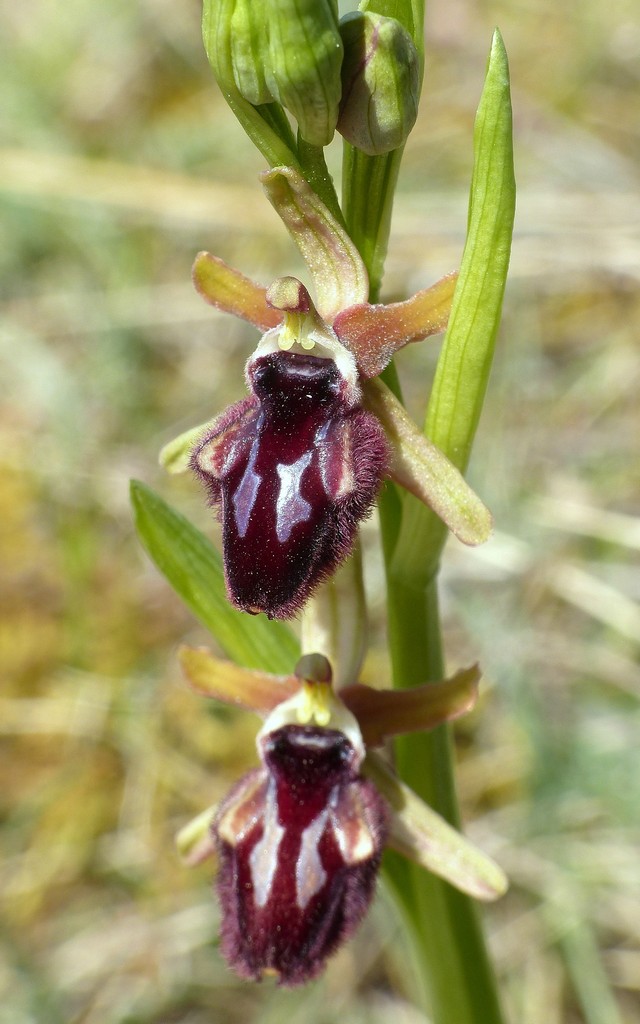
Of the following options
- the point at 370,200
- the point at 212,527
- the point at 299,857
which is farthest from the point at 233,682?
the point at 212,527

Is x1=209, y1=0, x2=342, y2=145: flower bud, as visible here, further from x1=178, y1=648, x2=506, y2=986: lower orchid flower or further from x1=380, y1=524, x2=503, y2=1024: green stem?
x1=178, y1=648, x2=506, y2=986: lower orchid flower

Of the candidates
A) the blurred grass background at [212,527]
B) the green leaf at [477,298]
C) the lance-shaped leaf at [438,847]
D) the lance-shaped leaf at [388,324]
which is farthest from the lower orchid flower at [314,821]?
the blurred grass background at [212,527]

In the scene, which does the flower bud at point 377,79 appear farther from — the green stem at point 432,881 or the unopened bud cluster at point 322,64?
the green stem at point 432,881

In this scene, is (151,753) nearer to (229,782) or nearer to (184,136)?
(229,782)

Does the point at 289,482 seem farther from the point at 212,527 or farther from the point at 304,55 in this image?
the point at 212,527

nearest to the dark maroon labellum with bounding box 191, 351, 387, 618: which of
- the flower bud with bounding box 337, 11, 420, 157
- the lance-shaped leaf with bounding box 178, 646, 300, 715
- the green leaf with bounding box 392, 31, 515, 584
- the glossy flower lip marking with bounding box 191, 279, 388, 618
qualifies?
the glossy flower lip marking with bounding box 191, 279, 388, 618
